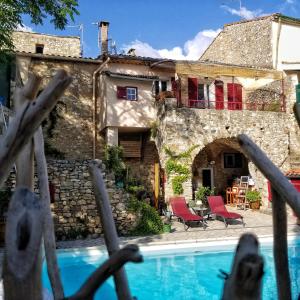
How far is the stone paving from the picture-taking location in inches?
453

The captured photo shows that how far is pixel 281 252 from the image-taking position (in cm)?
192

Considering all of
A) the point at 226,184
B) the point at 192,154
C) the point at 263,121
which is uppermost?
the point at 263,121

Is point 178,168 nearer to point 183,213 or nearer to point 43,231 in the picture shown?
point 183,213

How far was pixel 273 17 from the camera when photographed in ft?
74.8

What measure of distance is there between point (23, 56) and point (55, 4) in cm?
714

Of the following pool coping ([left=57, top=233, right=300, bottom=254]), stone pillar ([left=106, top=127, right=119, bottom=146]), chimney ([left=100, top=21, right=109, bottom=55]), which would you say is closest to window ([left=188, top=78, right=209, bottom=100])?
stone pillar ([left=106, top=127, right=119, bottom=146])

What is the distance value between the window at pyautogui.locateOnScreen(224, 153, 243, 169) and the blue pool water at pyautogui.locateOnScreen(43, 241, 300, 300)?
33.6 feet

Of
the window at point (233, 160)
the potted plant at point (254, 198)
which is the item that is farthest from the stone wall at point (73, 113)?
Result: the potted plant at point (254, 198)

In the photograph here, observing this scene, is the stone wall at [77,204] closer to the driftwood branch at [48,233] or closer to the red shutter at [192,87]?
the red shutter at [192,87]

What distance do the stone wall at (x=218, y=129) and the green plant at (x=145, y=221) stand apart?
331 centimetres

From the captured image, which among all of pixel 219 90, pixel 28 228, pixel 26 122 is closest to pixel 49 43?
pixel 219 90

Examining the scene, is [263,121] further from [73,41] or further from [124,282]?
[124,282]

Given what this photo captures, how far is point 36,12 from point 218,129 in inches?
399

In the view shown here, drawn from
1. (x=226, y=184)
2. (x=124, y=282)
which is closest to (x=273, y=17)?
(x=226, y=184)
